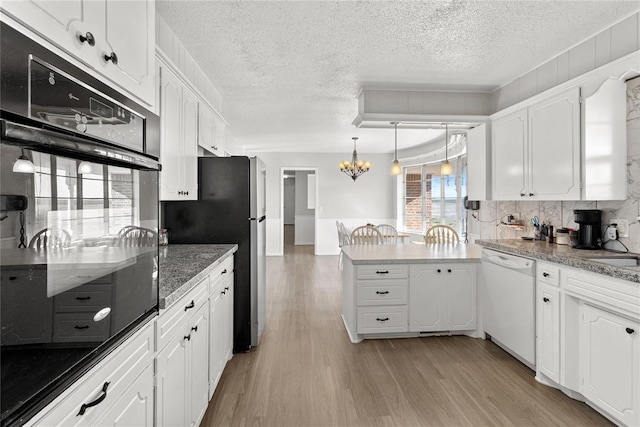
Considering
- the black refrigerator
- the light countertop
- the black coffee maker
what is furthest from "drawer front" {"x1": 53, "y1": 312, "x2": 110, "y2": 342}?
the black coffee maker

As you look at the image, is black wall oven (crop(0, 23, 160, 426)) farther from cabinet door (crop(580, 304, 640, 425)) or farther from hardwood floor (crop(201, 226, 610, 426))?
cabinet door (crop(580, 304, 640, 425))

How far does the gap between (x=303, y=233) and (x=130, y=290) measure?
347 inches

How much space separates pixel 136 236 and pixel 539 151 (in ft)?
9.69

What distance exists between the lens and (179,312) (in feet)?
4.88

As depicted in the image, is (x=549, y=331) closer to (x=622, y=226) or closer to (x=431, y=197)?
(x=622, y=226)

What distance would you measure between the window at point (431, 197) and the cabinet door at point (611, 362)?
12.9 feet

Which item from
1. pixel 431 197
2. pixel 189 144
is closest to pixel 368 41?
pixel 189 144

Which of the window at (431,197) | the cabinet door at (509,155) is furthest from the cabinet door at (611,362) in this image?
the window at (431,197)

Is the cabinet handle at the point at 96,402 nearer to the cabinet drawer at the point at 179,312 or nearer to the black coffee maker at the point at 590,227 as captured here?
the cabinet drawer at the point at 179,312

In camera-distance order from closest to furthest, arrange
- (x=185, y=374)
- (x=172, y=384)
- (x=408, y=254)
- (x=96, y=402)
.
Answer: (x=96, y=402) < (x=172, y=384) < (x=185, y=374) < (x=408, y=254)

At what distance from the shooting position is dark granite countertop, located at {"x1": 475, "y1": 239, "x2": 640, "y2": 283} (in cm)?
178

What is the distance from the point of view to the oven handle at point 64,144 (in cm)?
60

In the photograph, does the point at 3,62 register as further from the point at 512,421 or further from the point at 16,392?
the point at 512,421

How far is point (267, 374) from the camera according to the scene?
249cm
